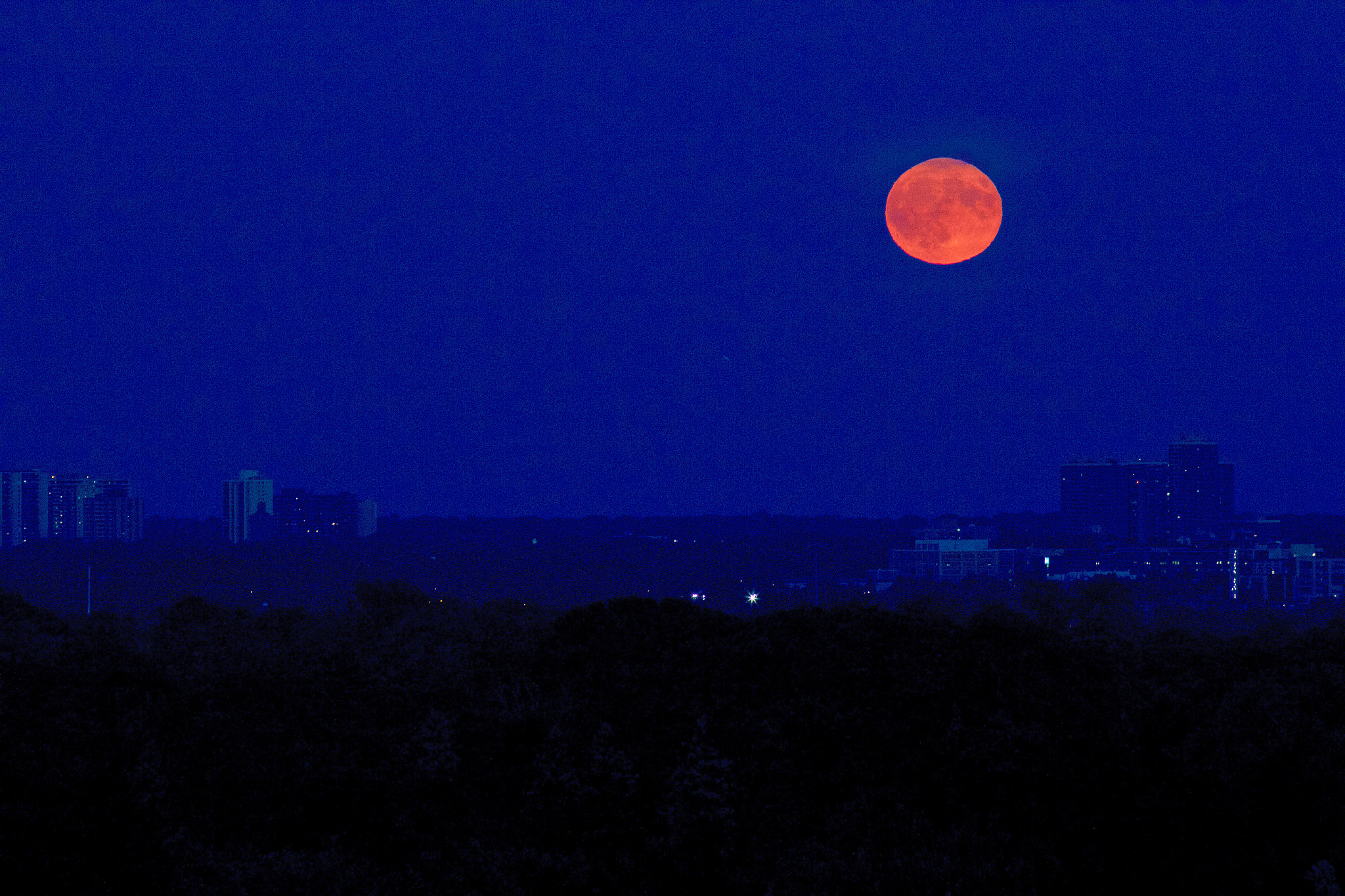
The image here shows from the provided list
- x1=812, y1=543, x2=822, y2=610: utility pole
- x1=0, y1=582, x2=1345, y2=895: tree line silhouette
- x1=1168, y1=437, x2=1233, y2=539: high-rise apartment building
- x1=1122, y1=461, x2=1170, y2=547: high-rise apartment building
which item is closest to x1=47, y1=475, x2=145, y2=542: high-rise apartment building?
x1=812, y1=543, x2=822, y2=610: utility pole

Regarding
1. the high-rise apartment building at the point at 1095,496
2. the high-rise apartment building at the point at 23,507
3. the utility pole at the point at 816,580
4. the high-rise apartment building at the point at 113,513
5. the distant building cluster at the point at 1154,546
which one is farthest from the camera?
the high-rise apartment building at the point at 1095,496

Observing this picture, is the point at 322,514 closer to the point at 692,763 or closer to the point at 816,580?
the point at 816,580

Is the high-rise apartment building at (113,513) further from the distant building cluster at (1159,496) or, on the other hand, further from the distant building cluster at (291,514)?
the distant building cluster at (1159,496)

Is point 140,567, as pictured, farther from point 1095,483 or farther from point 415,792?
point 1095,483

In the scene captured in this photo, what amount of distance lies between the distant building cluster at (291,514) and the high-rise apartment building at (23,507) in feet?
76.3

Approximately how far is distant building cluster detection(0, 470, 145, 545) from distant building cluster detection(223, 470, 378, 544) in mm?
12921

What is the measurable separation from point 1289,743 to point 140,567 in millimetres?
99101

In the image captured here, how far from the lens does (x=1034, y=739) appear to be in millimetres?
17859

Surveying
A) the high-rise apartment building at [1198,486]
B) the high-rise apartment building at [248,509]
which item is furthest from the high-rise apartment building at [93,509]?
the high-rise apartment building at [1198,486]

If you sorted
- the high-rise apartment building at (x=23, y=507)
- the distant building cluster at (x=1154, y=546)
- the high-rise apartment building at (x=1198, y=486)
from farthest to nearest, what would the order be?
the high-rise apartment building at (x=1198, y=486) < the high-rise apartment building at (x=23, y=507) < the distant building cluster at (x=1154, y=546)

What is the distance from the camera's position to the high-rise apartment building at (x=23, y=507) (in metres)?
135

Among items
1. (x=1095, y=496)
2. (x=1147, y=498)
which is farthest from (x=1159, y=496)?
(x=1095, y=496)

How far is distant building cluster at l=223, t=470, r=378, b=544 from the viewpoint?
152750 mm

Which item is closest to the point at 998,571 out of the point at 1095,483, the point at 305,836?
the point at 1095,483
